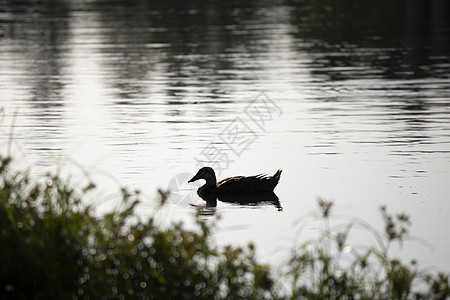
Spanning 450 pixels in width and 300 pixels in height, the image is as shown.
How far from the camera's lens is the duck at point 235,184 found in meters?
12.8

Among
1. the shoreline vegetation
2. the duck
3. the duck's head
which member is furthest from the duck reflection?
the shoreline vegetation

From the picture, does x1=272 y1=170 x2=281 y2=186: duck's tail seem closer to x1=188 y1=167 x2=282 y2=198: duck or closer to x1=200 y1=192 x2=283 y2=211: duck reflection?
x1=188 y1=167 x2=282 y2=198: duck

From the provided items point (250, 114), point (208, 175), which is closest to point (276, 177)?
point (208, 175)

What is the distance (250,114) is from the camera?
18812 mm

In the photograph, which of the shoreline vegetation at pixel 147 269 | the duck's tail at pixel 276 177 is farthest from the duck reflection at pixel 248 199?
the shoreline vegetation at pixel 147 269

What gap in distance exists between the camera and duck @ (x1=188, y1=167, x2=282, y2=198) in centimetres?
1277

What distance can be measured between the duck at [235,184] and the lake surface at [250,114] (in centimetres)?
18

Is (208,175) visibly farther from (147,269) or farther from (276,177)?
(147,269)

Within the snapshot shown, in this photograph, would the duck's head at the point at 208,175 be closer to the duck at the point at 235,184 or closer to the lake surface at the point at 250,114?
the duck at the point at 235,184

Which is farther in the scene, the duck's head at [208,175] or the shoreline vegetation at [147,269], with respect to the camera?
the duck's head at [208,175]

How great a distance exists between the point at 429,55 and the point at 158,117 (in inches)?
477

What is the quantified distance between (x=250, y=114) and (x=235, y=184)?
5.97 meters

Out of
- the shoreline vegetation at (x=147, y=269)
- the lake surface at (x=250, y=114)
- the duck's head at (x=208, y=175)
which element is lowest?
the lake surface at (x=250, y=114)

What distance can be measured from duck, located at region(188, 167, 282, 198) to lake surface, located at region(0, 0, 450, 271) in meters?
0.18
